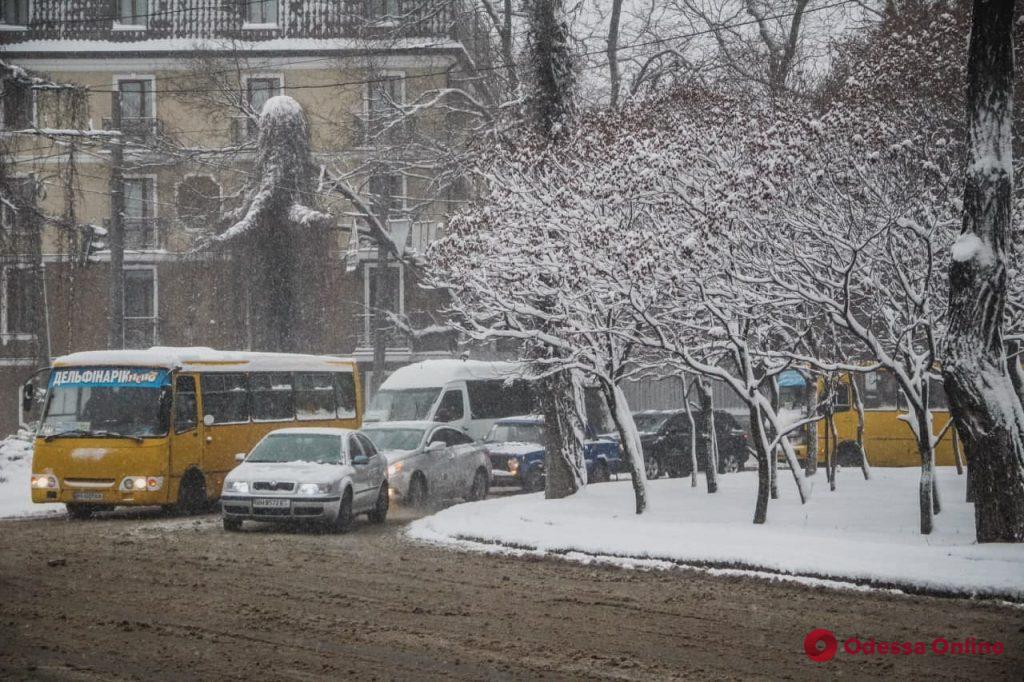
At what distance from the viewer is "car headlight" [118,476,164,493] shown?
1933 cm

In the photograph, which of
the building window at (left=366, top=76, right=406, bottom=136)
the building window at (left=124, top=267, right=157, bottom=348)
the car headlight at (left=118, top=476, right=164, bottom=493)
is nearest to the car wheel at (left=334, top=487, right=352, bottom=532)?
the car headlight at (left=118, top=476, right=164, bottom=493)

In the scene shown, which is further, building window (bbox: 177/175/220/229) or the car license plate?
building window (bbox: 177/175/220/229)

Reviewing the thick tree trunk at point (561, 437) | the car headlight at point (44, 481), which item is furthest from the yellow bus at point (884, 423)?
the car headlight at point (44, 481)

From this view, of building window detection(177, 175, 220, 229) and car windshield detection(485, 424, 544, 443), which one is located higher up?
building window detection(177, 175, 220, 229)

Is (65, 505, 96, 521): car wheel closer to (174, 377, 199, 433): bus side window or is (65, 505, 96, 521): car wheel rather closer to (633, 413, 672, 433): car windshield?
(174, 377, 199, 433): bus side window

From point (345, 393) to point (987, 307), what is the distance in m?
15.8

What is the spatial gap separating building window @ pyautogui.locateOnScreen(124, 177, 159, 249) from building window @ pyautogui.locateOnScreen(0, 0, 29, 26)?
7.15m

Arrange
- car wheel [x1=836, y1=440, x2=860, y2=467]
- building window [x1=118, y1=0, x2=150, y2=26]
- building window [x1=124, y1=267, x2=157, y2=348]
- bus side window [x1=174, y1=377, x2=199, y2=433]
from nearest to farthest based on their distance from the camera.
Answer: bus side window [x1=174, y1=377, x2=199, y2=433]
car wheel [x1=836, y1=440, x2=860, y2=467]
building window [x1=118, y1=0, x2=150, y2=26]
building window [x1=124, y1=267, x2=157, y2=348]

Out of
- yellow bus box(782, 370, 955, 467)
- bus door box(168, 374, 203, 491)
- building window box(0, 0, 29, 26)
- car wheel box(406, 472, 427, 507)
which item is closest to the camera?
bus door box(168, 374, 203, 491)

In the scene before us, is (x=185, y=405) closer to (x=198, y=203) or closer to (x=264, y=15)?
(x=198, y=203)

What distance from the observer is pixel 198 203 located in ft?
145

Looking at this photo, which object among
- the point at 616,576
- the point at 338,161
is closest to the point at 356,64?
the point at 338,161

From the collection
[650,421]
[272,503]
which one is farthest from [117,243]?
[650,421]

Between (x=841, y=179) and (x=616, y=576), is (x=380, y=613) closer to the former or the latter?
(x=616, y=576)
